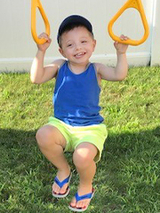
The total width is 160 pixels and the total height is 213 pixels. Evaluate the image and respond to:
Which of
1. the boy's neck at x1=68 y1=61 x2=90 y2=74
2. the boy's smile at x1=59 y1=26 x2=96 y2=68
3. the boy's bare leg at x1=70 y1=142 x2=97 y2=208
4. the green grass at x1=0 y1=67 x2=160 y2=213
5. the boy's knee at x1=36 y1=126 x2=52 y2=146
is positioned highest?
the boy's smile at x1=59 y1=26 x2=96 y2=68

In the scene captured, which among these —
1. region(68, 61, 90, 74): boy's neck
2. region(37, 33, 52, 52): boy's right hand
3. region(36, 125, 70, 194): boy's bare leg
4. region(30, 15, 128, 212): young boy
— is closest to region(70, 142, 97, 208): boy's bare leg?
region(30, 15, 128, 212): young boy

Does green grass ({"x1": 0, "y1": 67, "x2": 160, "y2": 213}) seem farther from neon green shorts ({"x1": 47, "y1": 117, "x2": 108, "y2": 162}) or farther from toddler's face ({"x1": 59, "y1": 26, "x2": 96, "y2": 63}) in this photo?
toddler's face ({"x1": 59, "y1": 26, "x2": 96, "y2": 63})

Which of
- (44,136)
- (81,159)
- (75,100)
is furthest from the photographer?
(75,100)

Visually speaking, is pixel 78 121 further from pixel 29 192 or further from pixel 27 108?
pixel 27 108

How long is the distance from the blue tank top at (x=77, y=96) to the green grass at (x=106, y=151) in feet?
2.05

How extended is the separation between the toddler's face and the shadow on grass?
1.02 metres

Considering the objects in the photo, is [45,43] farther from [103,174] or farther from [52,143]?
[103,174]

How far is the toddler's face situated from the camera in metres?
2.46

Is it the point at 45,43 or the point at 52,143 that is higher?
the point at 45,43

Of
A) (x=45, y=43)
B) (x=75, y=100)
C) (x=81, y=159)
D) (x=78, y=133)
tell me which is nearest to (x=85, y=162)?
(x=81, y=159)

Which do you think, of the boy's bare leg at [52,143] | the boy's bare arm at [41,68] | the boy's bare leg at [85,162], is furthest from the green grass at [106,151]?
the boy's bare arm at [41,68]

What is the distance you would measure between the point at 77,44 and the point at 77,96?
1.15 ft

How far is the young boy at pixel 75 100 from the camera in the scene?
246 centimetres

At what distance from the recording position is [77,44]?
2461 millimetres
